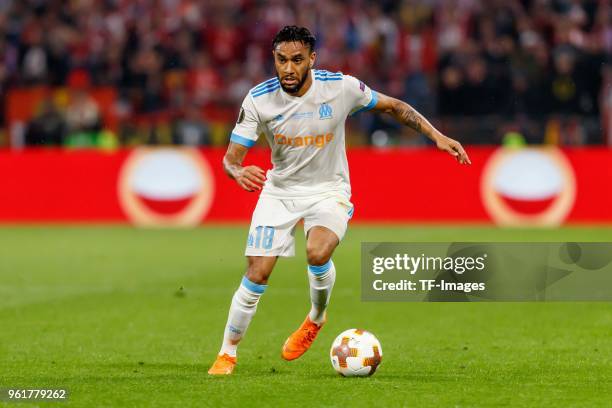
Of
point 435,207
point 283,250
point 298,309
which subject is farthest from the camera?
point 435,207

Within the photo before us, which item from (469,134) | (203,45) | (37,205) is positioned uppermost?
(203,45)

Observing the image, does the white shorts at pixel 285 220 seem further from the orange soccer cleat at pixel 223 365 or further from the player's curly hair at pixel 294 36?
the player's curly hair at pixel 294 36

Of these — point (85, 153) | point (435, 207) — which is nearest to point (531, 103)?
point (435, 207)

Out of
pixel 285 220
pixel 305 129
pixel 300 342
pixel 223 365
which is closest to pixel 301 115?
pixel 305 129

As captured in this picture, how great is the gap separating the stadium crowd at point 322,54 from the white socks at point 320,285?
11909 millimetres

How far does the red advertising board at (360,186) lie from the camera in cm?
1892

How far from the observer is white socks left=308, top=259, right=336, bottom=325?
7.79 metres

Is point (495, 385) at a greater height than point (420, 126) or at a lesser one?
lesser

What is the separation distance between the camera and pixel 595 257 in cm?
848

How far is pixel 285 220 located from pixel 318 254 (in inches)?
11.8

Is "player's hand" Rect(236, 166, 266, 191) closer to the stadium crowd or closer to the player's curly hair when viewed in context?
the player's curly hair

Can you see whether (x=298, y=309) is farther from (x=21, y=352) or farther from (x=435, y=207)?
(x=435, y=207)

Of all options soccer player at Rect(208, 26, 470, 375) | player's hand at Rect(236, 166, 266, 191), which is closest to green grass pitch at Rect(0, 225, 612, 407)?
soccer player at Rect(208, 26, 470, 375)

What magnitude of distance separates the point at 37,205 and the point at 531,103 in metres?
8.29
